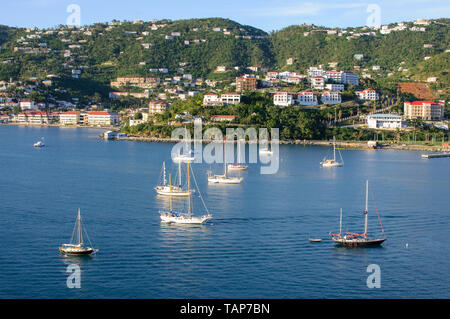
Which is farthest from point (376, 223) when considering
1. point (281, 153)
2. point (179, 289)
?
point (281, 153)

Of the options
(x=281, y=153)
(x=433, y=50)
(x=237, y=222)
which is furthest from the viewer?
(x=433, y=50)

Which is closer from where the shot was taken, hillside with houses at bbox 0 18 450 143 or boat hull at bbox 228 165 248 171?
boat hull at bbox 228 165 248 171

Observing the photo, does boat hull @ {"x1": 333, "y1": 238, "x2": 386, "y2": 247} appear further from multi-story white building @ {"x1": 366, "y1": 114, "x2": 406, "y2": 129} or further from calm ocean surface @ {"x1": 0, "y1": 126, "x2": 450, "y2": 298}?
multi-story white building @ {"x1": 366, "y1": 114, "x2": 406, "y2": 129}

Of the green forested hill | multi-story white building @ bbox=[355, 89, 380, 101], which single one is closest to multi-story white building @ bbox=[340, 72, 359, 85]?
multi-story white building @ bbox=[355, 89, 380, 101]

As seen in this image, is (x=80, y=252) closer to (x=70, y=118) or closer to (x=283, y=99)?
(x=283, y=99)

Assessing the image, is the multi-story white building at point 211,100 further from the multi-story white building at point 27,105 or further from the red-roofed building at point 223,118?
the multi-story white building at point 27,105

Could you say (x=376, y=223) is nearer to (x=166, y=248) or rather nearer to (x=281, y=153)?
(x=166, y=248)
